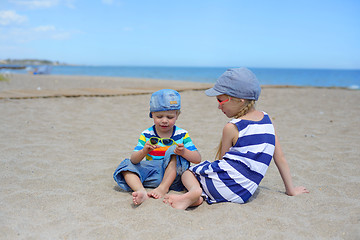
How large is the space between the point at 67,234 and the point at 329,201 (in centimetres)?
199

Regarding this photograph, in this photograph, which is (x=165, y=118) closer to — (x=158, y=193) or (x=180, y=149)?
(x=180, y=149)

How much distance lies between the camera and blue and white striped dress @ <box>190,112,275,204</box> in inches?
92.4

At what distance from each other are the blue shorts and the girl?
19 cm

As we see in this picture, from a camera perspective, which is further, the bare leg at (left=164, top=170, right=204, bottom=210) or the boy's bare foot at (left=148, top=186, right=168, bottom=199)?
the boy's bare foot at (left=148, top=186, right=168, bottom=199)

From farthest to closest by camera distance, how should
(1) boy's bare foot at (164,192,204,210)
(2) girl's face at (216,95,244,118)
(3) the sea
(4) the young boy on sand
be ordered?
(3) the sea
(4) the young boy on sand
(2) girl's face at (216,95,244,118)
(1) boy's bare foot at (164,192,204,210)

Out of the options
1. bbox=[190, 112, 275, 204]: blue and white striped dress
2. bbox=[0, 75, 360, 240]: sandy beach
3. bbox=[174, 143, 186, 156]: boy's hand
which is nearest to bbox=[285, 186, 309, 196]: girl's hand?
bbox=[0, 75, 360, 240]: sandy beach

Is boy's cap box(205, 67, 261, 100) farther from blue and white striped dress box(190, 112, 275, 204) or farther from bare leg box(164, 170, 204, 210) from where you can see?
bare leg box(164, 170, 204, 210)

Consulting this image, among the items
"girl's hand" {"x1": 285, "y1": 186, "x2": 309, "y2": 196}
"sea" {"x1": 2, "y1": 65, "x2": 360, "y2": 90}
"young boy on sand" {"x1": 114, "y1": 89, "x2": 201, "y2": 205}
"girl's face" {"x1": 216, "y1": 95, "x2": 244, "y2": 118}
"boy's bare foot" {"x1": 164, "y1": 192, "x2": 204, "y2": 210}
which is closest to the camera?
"boy's bare foot" {"x1": 164, "y1": 192, "x2": 204, "y2": 210}

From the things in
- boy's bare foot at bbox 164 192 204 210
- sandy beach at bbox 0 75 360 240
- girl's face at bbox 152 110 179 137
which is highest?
girl's face at bbox 152 110 179 137

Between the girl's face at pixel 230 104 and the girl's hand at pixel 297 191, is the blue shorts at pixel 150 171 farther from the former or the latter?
the girl's hand at pixel 297 191

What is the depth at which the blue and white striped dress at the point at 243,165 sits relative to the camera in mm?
2348

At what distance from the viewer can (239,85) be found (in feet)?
7.66

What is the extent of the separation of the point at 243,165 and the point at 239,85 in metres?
0.61

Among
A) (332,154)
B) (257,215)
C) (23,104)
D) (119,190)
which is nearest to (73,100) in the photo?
(23,104)
